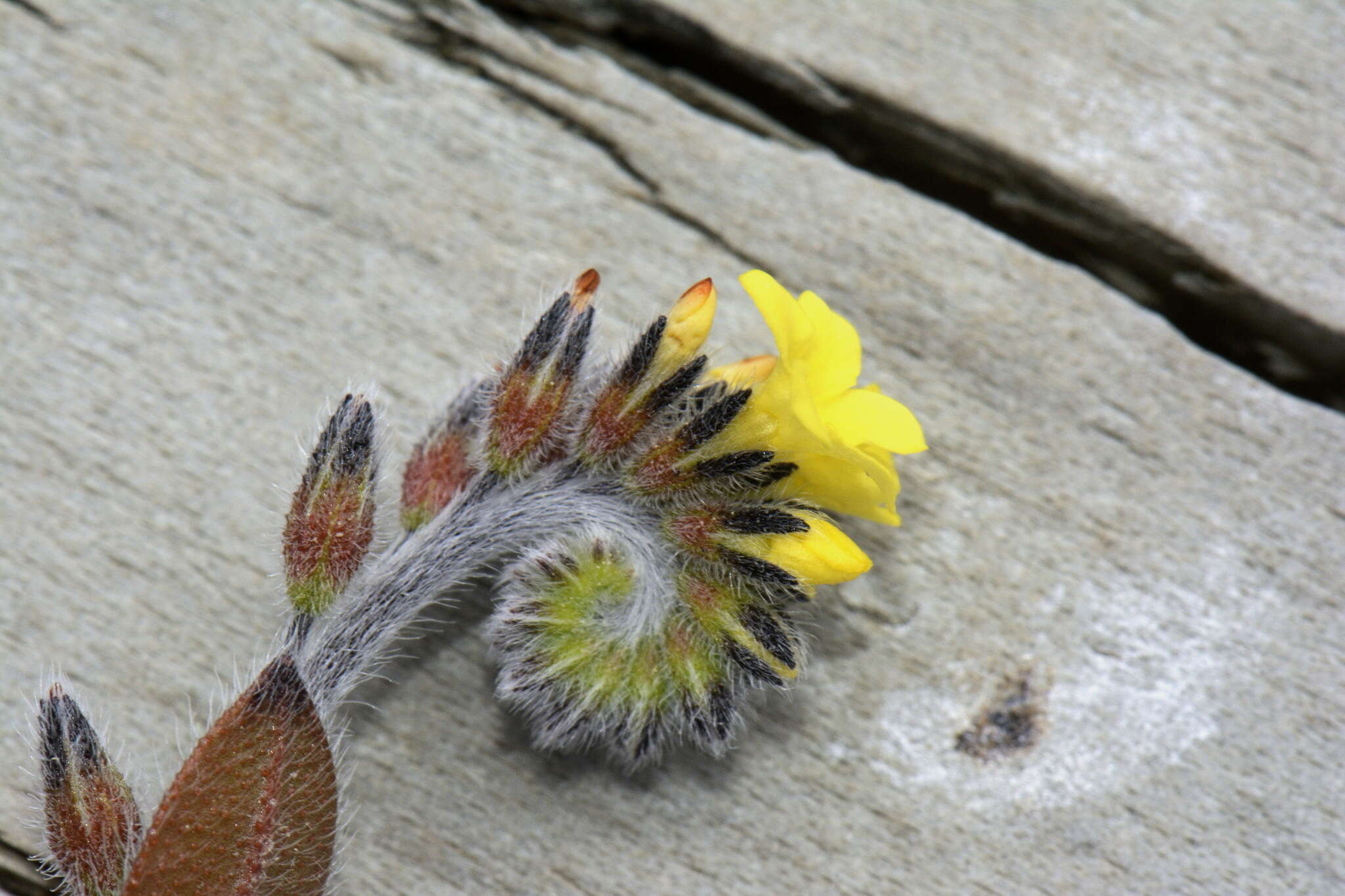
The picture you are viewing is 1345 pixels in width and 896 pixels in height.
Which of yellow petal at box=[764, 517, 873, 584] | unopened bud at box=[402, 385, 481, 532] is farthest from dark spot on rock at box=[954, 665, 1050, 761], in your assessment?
unopened bud at box=[402, 385, 481, 532]

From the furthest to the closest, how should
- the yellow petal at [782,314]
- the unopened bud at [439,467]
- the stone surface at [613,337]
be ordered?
1. the stone surface at [613,337]
2. the unopened bud at [439,467]
3. the yellow petal at [782,314]

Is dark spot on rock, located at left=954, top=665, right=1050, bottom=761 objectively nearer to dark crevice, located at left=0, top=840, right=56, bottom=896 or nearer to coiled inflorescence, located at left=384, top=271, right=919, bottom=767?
coiled inflorescence, located at left=384, top=271, right=919, bottom=767

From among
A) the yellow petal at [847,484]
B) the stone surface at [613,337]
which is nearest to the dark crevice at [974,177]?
the stone surface at [613,337]

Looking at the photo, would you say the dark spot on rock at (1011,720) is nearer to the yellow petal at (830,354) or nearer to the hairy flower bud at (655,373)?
the yellow petal at (830,354)

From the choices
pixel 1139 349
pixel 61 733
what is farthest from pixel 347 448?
pixel 1139 349

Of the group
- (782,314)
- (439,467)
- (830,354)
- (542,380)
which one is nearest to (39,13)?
(439,467)

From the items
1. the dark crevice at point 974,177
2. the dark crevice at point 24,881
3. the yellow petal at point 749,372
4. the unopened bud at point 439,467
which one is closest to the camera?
the yellow petal at point 749,372

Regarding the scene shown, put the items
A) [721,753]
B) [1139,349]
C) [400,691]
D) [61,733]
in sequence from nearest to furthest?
[61,733], [721,753], [400,691], [1139,349]

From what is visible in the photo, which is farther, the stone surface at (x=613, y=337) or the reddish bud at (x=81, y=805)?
the stone surface at (x=613, y=337)

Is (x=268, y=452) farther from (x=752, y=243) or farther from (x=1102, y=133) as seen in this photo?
(x=1102, y=133)
